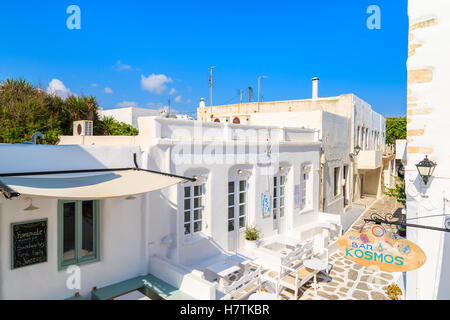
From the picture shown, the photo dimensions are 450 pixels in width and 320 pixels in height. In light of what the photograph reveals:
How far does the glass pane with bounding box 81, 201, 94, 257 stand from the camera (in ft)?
22.5

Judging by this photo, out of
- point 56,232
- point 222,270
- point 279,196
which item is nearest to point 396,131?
point 279,196

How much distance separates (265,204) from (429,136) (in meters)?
6.65

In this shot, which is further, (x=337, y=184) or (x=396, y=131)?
(x=396, y=131)

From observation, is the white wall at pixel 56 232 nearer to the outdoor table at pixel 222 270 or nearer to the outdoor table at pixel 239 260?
the outdoor table at pixel 222 270

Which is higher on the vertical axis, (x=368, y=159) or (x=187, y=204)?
(x=368, y=159)

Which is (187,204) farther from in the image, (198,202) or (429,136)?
(429,136)

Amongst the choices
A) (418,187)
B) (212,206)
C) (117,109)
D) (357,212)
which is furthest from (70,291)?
(117,109)

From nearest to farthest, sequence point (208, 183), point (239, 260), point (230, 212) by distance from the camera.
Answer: point (239, 260) → point (208, 183) → point (230, 212)

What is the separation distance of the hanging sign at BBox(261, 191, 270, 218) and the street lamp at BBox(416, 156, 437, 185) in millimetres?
6254

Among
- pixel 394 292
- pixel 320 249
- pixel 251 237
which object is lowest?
pixel 394 292

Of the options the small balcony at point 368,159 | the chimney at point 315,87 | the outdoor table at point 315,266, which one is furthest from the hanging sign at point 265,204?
the small balcony at point 368,159

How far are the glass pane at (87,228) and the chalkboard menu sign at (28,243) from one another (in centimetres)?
84

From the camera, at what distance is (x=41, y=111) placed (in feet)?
56.8

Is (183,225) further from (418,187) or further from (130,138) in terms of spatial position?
(418,187)
